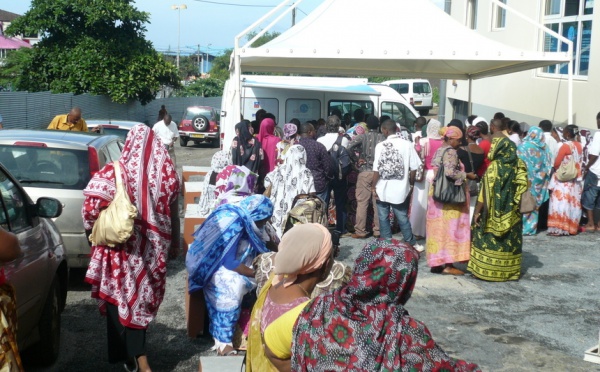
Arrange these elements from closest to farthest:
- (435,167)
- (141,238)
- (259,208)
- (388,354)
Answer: (388,354) < (141,238) < (259,208) < (435,167)

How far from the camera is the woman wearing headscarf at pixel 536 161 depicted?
1163cm

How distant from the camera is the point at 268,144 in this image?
12016 mm

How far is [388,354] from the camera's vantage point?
2.78 meters

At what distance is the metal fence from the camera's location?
82.7ft

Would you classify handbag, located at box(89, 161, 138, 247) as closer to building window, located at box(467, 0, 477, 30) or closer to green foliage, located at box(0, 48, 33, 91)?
building window, located at box(467, 0, 477, 30)

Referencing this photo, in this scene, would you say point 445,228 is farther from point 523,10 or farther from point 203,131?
point 203,131

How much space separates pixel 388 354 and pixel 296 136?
942 centimetres

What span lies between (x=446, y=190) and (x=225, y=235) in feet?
12.7

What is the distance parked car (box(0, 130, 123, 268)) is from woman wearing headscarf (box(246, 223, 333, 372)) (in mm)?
4994

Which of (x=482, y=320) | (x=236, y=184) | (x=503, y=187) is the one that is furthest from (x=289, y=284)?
(x=503, y=187)

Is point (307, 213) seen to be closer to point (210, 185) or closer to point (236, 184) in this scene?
point (236, 184)

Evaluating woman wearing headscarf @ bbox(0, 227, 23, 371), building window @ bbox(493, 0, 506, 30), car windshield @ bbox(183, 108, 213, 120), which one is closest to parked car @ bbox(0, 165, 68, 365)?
woman wearing headscarf @ bbox(0, 227, 23, 371)

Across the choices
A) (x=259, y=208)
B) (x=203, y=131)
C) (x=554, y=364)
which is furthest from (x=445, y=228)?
(x=203, y=131)

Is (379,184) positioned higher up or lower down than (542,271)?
higher up
